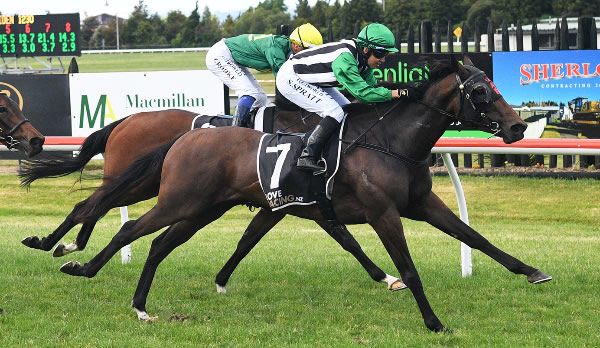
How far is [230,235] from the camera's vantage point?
34.3 feet

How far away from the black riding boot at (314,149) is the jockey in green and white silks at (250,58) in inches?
54.6

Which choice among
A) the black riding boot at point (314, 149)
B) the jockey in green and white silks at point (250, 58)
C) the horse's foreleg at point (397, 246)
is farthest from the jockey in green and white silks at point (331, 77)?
the jockey in green and white silks at point (250, 58)

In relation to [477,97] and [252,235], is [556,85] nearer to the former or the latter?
[252,235]

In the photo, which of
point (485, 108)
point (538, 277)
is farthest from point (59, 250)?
point (538, 277)

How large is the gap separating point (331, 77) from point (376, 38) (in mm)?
404

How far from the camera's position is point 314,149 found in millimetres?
6074

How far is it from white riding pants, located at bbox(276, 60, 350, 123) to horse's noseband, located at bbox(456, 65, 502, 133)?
80 centimetres

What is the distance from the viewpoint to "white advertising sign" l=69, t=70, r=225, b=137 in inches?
542

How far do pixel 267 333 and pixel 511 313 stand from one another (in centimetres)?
160

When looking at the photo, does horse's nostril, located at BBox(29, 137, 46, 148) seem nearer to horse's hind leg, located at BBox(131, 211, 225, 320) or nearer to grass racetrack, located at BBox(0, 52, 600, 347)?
grass racetrack, located at BBox(0, 52, 600, 347)

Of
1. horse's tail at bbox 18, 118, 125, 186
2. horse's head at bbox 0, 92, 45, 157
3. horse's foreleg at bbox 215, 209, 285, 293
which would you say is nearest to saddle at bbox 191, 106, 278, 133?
horse's foreleg at bbox 215, 209, 285, 293

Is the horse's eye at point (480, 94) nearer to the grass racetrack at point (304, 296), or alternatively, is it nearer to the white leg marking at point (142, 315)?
the grass racetrack at point (304, 296)

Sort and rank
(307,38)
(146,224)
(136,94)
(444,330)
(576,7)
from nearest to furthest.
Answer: (444,330)
(146,224)
(307,38)
(136,94)
(576,7)

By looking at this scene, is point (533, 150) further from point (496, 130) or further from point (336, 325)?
point (336, 325)
